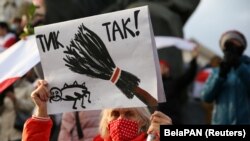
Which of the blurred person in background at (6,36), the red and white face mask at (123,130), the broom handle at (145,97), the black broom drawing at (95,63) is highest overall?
the blurred person in background at (6,36)

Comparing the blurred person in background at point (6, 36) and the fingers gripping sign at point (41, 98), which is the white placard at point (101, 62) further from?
the blurred person in background at point (6, 36)

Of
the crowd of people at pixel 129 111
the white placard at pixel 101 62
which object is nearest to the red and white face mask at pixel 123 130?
the crowd of people at pixel 129 111

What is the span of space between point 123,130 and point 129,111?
217 mm

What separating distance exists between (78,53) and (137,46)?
42 cm

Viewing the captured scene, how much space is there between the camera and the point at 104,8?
13.3m

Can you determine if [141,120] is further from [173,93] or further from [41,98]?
[173,93]

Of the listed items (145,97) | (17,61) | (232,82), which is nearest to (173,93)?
(232,82)

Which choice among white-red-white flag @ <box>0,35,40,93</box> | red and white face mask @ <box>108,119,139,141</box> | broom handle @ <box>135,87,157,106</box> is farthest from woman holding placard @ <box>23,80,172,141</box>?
white-red-white flag @ <box>0,35,40,93</box>

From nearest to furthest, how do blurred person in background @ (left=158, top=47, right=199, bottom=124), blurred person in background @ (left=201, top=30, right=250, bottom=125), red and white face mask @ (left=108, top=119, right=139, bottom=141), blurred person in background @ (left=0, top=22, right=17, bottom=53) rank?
red and white face mask @ (left=108, top=119, right=139, bottom=141) < blurred person in background @ (left=201, top=30, right=250, bottom=125) < blurred person in background @ (left=158, top=47, right=199, bottom=124) < blurred person in background @ (left=0, top=22, right=17, bottom=53)

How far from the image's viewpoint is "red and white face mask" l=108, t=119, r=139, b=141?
14.1 ft

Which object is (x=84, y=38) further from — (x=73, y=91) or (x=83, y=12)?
(x=83, y=12)

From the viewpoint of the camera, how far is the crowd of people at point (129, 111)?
14.2ft

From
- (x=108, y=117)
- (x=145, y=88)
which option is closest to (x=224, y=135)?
(x=145, y=88)

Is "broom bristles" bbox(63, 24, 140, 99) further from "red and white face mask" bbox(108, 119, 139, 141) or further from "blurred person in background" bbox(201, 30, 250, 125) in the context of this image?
"blurred person in background" bbox(201, 30, 250, 125)
